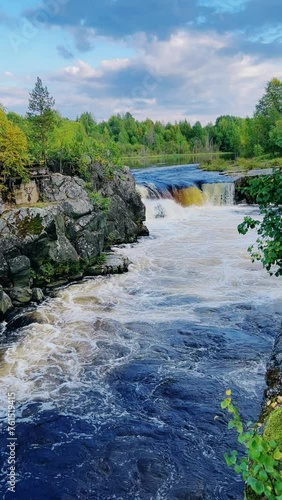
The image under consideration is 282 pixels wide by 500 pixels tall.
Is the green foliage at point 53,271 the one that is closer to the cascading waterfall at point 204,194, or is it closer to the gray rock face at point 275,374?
the gray rock face at point 275,374

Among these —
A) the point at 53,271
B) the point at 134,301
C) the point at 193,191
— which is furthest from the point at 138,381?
the point at 193,191

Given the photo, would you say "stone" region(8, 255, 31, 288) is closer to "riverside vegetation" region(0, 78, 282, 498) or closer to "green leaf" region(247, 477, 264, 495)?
"riverside vegetation" region(0, 78, 282, 498)

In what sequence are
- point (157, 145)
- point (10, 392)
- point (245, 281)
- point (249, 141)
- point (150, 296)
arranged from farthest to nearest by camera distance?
1. point (157, 145)
2. point (249, 141)
3. point (245, 281)
4. point (150, 296)
5. point (10, 392)

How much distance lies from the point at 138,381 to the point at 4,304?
22.3 ft

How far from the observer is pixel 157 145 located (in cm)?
11838

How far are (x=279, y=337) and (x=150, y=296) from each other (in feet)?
33.4

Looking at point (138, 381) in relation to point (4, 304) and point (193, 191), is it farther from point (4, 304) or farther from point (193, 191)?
point (193, 191)

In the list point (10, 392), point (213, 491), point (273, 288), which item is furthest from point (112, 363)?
point (273, 288)

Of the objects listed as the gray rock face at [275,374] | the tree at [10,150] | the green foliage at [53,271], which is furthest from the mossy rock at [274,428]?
the tree at [10,150]

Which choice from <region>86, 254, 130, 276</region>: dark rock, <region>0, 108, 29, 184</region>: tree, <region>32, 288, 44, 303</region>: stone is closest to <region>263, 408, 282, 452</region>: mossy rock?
<region>32, 288, 44, 303</region>: stone

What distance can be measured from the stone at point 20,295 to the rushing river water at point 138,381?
0.77m

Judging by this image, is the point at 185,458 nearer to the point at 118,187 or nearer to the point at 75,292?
the point at 75,292

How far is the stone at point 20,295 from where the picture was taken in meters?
16.0

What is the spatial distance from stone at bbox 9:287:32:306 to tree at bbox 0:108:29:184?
5.73 m
